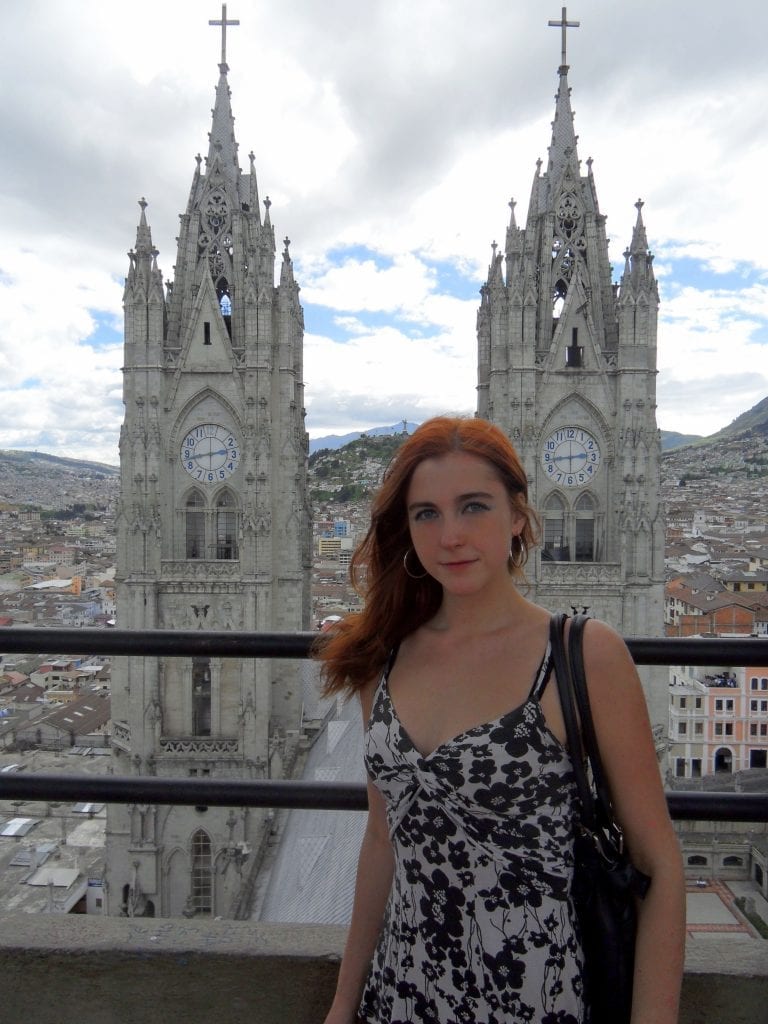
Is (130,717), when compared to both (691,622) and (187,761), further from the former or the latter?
(691,622)

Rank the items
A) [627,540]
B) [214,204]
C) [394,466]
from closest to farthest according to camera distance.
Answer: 1. [394,466]
2. [627,540]
3. [214,204]

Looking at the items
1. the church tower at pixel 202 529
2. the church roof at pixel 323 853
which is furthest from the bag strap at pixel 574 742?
the church tower at pixel 202 529

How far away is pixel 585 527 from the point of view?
25469 mm

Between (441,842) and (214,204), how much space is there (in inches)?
1054

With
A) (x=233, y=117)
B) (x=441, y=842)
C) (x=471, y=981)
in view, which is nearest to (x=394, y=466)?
(x=441, y=842)

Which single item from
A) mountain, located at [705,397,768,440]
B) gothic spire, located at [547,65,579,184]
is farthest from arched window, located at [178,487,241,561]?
mountain, located at [705,397,768,440]

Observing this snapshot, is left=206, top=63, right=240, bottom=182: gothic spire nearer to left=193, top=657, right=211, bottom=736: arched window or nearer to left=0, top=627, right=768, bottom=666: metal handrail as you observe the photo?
left=193, top=657, right=211, bottom=736: arched window

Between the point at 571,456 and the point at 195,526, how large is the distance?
11482mm

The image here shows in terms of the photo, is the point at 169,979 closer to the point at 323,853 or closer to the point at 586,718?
the point at 586,718

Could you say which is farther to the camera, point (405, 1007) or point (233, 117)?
point (233, 117)

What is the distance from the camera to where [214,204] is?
26141mm

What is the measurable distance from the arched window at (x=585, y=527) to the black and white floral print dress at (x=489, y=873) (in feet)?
78.4

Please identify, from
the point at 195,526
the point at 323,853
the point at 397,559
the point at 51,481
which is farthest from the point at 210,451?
the point at 51,481

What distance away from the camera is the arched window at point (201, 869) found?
81.0 feet
